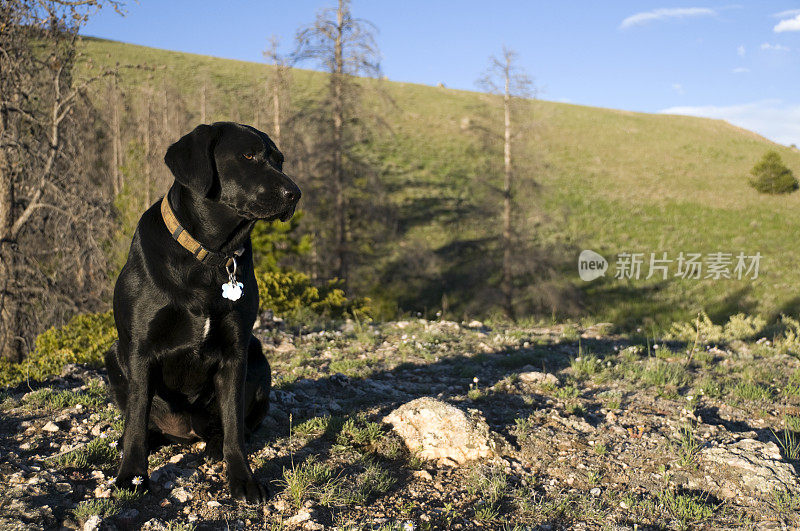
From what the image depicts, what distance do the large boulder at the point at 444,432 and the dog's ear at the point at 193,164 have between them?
205 centimetres

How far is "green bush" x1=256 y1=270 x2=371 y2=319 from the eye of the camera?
9066mm

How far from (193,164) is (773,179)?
48828 mm

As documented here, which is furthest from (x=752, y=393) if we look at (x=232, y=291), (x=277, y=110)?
(x=277, y=110)

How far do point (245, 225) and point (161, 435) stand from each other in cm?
148

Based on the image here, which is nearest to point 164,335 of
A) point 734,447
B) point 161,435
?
point 161,435

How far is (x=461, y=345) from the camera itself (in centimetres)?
693

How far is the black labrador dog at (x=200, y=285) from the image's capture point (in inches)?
114

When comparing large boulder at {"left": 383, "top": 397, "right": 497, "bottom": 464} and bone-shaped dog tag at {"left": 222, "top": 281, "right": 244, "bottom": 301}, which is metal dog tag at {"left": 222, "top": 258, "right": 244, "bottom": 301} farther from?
large boulder at {"left": 383, "top": 397, "right": 497, "bottom": 464}

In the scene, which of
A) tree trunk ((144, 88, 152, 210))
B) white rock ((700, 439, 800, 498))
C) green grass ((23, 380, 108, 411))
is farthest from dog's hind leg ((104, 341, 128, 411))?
tree trunk ((144, 88, 152, 210))

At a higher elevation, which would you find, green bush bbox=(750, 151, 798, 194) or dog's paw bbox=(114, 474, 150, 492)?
green bush bbox=(750, 151, 798, 194)

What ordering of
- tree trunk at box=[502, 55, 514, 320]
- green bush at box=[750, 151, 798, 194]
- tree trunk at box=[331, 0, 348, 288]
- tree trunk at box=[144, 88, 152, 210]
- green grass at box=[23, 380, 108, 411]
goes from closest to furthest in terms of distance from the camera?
green grass at box=[23, 380, 108, 411] → tree trunk at box=[331, 0, 348, 288] → tree trunk at box=[502, 55, 514, 320] → tree trunk at box=[144, 88, 152, 210] → green bush at box=[750, 151, 798, 194]

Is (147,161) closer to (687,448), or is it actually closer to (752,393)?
(752,393)

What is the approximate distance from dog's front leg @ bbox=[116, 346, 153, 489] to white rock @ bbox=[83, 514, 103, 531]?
12.3 inches

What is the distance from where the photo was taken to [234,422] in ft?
10.1
